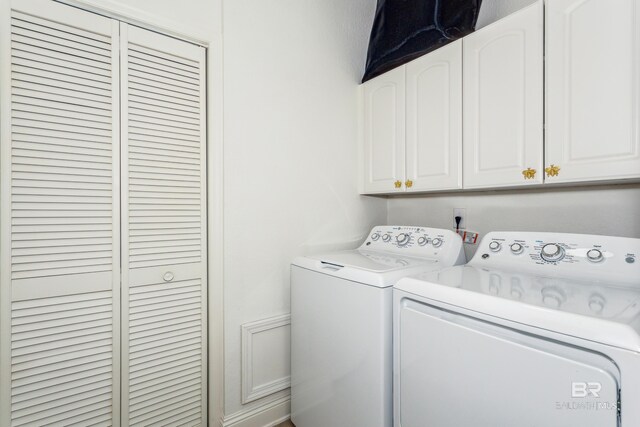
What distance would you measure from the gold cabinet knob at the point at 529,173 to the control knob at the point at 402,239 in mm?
672

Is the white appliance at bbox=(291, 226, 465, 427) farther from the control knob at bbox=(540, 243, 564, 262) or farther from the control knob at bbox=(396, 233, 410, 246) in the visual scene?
the control knob at bbox=(540, 243, 564, 262)

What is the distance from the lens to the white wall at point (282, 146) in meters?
1.67

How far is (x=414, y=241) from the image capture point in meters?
1.78

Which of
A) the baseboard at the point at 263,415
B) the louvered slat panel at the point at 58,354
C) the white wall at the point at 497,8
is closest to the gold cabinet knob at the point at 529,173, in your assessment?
the white wall at the point at 497,8

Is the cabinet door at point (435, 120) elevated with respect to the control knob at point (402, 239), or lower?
elevated

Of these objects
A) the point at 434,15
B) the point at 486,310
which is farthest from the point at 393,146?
the point at 486,310

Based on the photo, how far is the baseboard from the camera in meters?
1.67

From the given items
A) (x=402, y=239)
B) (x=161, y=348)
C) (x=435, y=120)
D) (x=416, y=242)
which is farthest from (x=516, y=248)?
(x=161, y=348)

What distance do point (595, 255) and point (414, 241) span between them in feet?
2.54

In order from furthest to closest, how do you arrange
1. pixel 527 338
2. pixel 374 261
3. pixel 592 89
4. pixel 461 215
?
pixel 461 215 < pixel 374 261 < pixel 592 89 < pixel 527 338

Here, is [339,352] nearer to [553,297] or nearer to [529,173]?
[553,297]

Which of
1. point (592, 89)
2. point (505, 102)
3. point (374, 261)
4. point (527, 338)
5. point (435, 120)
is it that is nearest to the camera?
point (527, 338)

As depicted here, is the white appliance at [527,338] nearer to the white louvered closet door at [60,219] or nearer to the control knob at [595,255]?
the control knob at [595,255]

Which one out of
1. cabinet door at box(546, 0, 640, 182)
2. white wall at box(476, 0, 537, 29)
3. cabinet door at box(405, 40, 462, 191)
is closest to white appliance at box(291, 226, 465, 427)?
cabinet door at box(405, 40, 462, 191)
